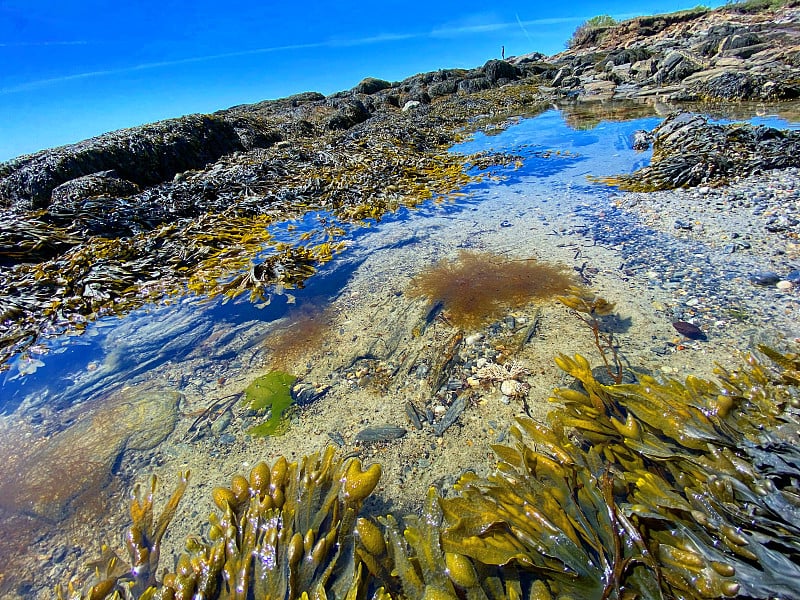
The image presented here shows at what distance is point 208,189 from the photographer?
6.39 m

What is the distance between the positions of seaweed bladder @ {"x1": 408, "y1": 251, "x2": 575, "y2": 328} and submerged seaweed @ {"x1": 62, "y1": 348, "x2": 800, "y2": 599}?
1.24m

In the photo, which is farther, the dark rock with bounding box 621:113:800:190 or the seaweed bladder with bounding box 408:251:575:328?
the dark rock with bounding box 621:113:800:190

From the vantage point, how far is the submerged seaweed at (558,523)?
1.24 m

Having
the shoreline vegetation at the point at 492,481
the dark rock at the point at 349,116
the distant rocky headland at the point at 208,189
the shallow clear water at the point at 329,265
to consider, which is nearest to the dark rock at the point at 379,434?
the shoreline vegetation at the point at 492,481

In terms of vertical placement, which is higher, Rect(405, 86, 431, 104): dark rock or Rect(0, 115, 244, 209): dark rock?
Rect(405, 86, 431, 104): dark rock

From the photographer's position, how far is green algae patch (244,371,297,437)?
220 centimetres

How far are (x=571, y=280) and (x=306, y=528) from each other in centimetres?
281

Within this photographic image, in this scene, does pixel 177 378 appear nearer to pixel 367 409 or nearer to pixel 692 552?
pixel 367 409

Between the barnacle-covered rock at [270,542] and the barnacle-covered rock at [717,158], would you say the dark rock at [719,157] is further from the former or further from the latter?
the barnacle-covered rock at [270,542]

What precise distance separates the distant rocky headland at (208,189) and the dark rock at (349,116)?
0.16ft

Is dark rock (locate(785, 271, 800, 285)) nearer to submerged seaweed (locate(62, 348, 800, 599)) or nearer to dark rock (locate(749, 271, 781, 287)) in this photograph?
dark rock (locate(749, 271, 781, 287))

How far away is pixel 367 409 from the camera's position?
7.47 ft

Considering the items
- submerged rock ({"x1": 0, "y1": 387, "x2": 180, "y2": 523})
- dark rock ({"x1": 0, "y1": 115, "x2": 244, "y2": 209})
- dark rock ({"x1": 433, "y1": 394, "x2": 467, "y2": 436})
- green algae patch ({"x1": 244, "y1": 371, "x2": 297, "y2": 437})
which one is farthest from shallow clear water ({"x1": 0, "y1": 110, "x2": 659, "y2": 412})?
dark rock ({"x1": 0, "y1": 115, "x2": 244, "y2": 209})

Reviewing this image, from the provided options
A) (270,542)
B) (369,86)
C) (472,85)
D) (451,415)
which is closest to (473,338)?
(451,415)
